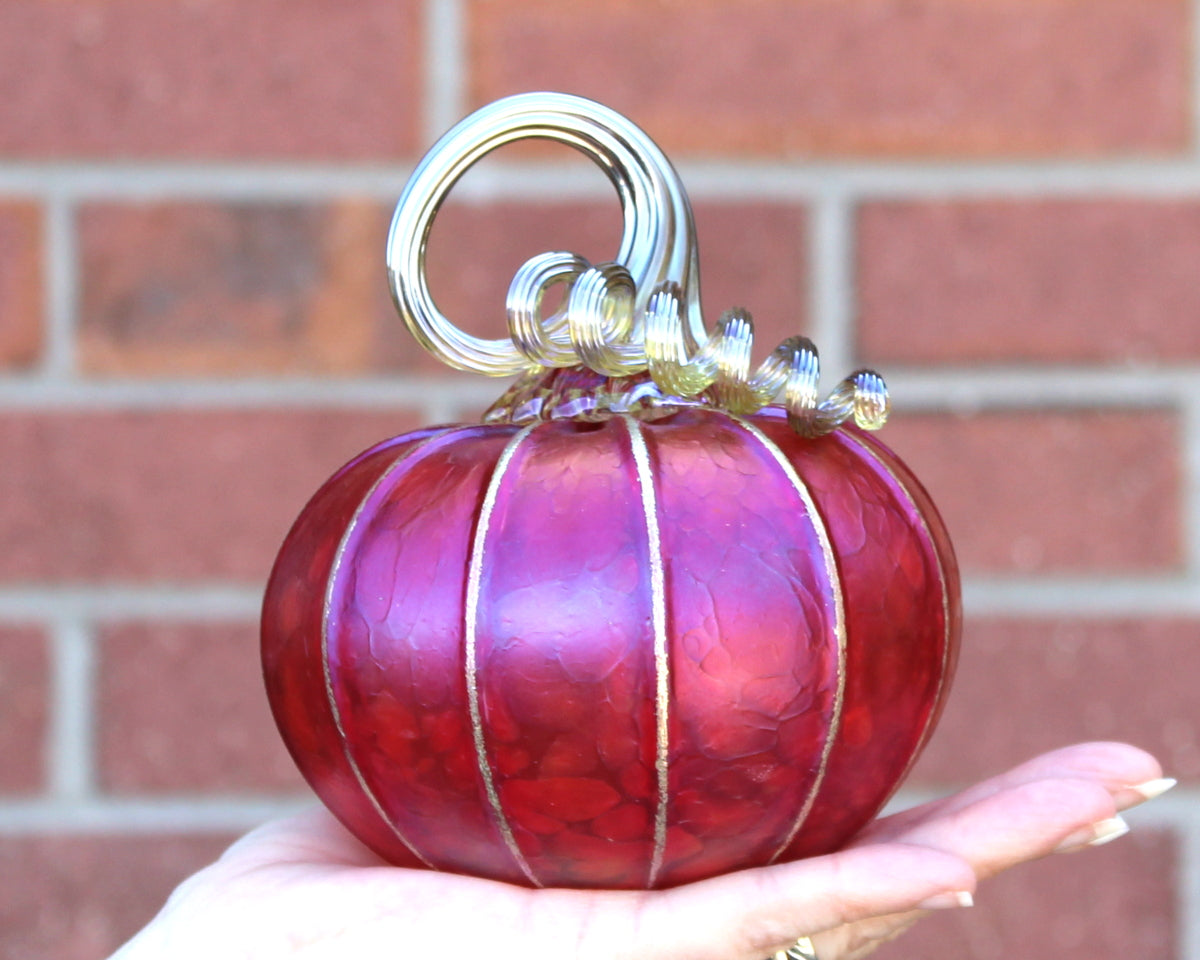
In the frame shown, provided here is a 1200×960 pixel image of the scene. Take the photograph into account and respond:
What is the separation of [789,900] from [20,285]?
1.64ft

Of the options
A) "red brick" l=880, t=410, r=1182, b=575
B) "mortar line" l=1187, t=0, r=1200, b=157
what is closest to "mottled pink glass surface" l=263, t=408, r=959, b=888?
"red brick" l=880, t=410, r=1182, b=575

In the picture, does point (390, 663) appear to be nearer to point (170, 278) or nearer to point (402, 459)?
point (402, 459)

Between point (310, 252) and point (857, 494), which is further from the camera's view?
point (310, 252)

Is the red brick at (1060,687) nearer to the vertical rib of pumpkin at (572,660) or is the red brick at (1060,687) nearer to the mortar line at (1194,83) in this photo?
the mortar line at (1194,83)

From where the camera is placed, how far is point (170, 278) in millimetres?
672

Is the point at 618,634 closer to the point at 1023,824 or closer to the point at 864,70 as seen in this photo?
the point at 1023,824

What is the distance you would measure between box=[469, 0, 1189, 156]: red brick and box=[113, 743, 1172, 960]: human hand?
Result: 0.34 m

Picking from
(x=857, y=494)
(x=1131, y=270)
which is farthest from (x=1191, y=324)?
(x=857, y=494)

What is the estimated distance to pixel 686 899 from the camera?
1.20 ft

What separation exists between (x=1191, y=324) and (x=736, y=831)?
0.42 metres

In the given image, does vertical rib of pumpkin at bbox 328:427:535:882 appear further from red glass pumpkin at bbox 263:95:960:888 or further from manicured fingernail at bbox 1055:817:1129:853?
manicured fingernail at bbox 1055:817:1129:853

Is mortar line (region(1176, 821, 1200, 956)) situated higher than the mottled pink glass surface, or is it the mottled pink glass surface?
the mottled pink glass surface

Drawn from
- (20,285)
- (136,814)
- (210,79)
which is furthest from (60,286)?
(136,814)

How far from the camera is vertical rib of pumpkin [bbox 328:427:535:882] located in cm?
36
